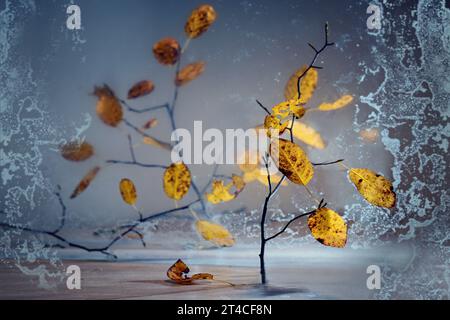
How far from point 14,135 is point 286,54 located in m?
0.76

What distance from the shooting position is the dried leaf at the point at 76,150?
50.8 inches

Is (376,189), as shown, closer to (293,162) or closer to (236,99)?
(293,162)

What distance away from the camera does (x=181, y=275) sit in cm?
114

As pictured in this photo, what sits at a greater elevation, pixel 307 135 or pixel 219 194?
pixel 307 135

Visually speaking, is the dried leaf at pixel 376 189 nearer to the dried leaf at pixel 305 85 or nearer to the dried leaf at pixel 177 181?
the dried leaf at pixel 305 85

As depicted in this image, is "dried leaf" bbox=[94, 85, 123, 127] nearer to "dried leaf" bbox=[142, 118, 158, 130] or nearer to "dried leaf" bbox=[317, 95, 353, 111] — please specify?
"dried leaf" bbox=[142, 118, 158, 130]

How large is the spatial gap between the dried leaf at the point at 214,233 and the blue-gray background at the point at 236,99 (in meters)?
0.02

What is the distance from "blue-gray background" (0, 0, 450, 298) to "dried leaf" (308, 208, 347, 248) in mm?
111

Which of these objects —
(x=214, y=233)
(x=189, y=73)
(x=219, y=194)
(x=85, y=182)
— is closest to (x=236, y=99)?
(x=189, y=73)

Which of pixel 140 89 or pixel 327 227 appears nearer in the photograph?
pixel 327 227

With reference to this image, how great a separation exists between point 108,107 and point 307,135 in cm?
54

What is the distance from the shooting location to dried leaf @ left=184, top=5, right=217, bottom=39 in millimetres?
1292

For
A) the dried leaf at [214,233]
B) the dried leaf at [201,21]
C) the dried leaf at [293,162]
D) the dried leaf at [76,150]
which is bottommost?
the dried leaf at [214,233]

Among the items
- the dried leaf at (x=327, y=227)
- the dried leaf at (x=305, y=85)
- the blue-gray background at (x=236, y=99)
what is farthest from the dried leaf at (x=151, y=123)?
the dried leaf at (x=327, y=227)
